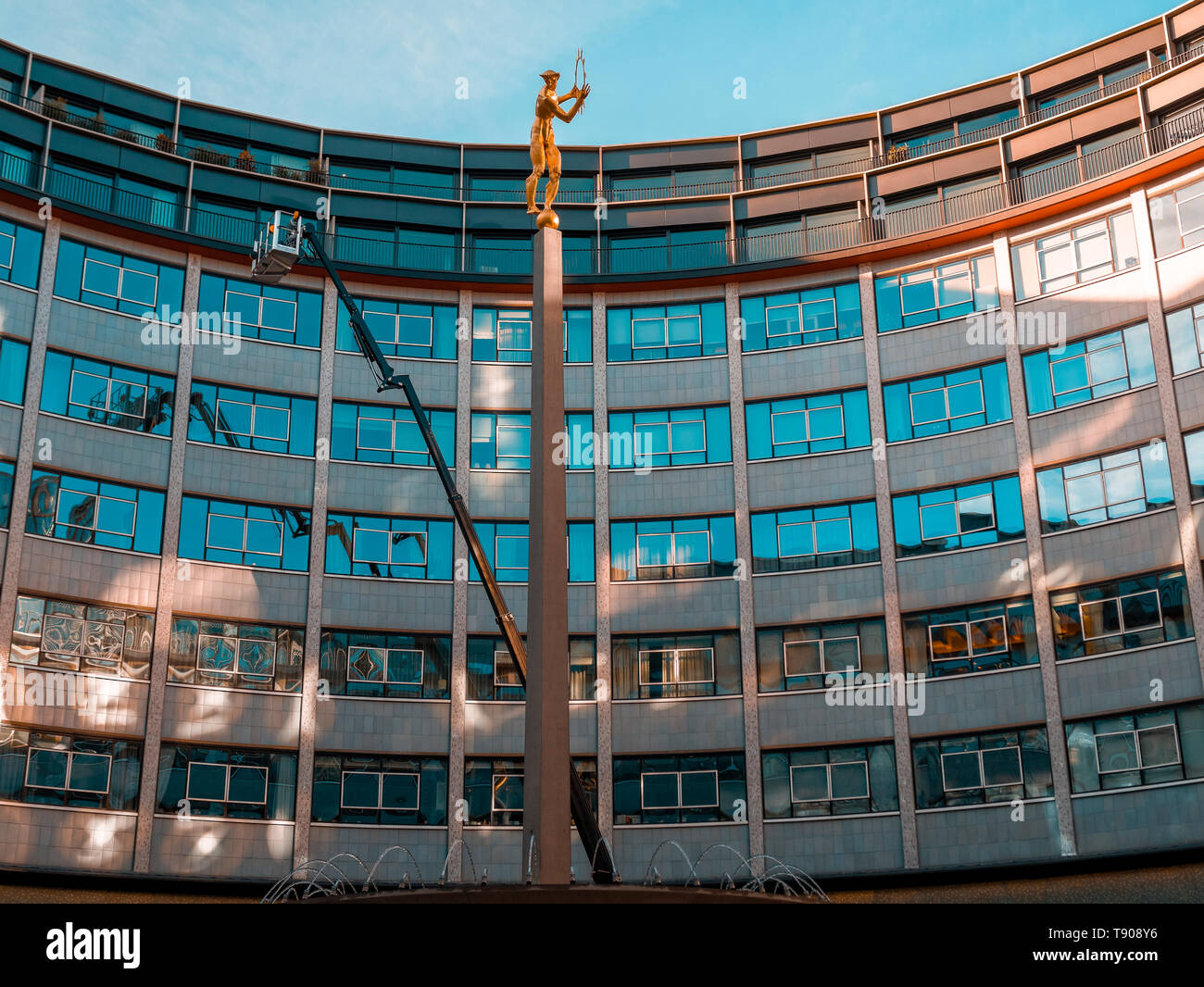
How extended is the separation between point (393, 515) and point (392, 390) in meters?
3.75

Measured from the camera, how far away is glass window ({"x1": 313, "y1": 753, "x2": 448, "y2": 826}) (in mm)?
35312

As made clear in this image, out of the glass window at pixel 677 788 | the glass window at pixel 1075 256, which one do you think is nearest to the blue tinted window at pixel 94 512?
the glass window at pixel 677 788

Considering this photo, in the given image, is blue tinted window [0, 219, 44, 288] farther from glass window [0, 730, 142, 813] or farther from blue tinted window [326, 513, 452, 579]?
glass window [0, 730, 142, 813]

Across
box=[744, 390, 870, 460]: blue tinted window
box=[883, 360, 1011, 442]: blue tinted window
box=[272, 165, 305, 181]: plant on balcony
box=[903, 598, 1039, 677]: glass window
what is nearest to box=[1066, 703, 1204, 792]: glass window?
box=[903, 598, 1039, 677]: glass window

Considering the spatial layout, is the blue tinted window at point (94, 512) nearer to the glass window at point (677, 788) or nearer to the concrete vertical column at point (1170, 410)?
the glass window at point (677, 788)

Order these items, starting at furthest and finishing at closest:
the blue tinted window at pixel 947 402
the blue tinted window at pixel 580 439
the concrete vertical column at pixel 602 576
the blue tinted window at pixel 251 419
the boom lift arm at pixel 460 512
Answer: the blue tinted window at pixel 580 439
the blue tinted window at pixel 251 419
the blue tinted window at pixel 947 402
the concrete vertical column at pixel 602 576
the boom lift arm at pixel 460 512

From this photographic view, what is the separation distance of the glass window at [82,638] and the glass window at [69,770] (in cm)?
187

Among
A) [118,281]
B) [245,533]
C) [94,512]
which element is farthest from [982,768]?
[118,281]

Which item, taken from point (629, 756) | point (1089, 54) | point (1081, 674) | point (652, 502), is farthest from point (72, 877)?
point (1089, 54)

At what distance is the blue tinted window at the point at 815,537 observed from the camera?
37000 millimetres

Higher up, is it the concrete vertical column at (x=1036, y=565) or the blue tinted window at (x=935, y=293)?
the blue tinted window at (x=935, y=293)

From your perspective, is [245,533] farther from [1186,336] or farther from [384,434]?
[1186,336]

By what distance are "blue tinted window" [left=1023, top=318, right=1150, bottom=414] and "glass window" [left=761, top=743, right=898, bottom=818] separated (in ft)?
35.1
